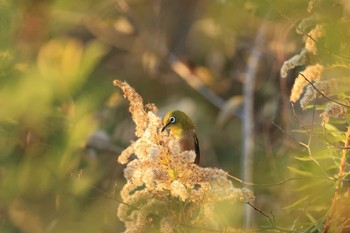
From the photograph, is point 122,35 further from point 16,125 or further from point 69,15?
point 16,125

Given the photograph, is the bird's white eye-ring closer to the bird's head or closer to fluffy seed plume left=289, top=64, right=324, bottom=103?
the bird's head

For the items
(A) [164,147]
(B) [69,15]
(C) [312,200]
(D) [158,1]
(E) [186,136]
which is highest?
(D) [158,1]

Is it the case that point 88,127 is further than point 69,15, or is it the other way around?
point 69,15

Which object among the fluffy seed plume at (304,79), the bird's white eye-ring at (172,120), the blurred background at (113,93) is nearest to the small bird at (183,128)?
the bird's white eye-ring at (172,120)

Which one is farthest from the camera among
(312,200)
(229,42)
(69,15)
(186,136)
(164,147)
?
(229,42)

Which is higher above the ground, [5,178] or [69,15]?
[69,15]

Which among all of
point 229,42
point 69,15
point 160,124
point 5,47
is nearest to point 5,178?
point 5,47

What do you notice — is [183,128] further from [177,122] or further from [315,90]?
[315,90]

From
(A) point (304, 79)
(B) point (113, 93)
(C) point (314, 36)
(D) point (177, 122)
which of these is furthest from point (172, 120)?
(C) point (314, 36)
